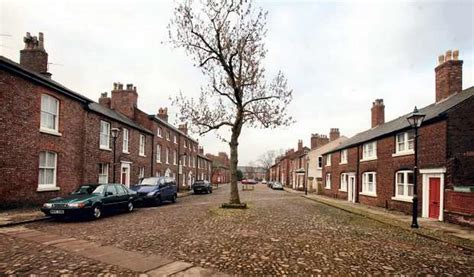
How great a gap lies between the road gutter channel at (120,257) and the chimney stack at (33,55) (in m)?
13.8

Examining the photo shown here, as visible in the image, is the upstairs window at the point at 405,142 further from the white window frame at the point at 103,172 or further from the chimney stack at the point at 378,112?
the white window frame at the point at 103,172

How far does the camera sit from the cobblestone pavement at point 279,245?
7441mm

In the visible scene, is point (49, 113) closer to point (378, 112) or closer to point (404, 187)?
point (404, 187)

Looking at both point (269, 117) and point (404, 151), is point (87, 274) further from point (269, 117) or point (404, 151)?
point (404, 151)

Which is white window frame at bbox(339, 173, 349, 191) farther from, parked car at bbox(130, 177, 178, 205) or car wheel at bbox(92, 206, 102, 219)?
car wheel at bbox(92, 206, 102, 219)

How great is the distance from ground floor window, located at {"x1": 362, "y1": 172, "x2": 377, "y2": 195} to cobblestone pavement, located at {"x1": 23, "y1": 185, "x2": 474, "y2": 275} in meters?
12.0

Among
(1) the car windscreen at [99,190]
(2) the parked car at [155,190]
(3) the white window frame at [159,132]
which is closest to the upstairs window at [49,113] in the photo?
(1) the car windscreen at [99,190]

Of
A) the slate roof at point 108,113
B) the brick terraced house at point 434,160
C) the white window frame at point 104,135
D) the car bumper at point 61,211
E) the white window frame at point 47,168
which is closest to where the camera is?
the car bumper at point 61,211

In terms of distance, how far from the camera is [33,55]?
2073 cm

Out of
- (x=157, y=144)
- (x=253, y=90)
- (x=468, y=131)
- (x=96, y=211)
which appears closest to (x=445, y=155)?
(x=468, y=131)

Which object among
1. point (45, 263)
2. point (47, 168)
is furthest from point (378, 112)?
point (45, 263)

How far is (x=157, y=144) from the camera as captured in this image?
123 feet

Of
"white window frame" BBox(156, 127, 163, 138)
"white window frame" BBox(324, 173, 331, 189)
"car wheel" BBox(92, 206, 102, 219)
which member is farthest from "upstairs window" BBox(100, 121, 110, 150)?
"white window frame" BBox(324, 173, 331, 189)

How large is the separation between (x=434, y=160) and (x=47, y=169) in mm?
20653
